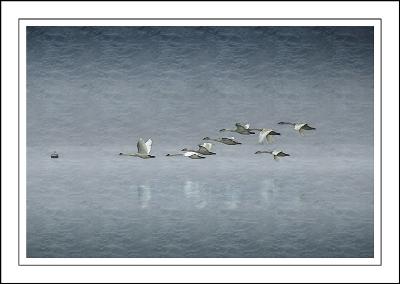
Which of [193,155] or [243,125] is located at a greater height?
[243,125]

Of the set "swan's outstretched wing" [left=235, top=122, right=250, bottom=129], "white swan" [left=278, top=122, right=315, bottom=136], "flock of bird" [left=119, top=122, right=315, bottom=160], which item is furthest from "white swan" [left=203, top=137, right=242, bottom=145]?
"white swan" [left=278, top=122, right=315, bottom=136]

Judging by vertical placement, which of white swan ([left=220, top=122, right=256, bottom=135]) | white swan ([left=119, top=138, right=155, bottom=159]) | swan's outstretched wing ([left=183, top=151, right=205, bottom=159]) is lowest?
swan's outstretched wing ([left=183, top=151, right=205, bottom=159])

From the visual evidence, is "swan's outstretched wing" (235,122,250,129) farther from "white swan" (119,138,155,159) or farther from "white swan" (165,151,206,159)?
"white swan" (119,138,155,159)

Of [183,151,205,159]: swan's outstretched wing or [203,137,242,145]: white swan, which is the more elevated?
[203,137,242,145]: white swan

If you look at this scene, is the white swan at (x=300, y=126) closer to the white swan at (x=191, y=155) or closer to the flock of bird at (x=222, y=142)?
the flock of bird at (x=222, y=142)

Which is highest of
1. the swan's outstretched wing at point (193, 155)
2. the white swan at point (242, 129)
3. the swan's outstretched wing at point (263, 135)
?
the white swan at point (242, 129)

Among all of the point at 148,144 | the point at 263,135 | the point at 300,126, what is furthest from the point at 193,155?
the point at 300,126

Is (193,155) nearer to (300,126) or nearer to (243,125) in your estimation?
(243,125)

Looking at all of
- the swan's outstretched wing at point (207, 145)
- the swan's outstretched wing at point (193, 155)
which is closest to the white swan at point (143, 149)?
Result: the swan's outstretched wing at point (193, 155)

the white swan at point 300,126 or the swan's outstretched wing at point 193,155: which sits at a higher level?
the white swan at point 300,126
